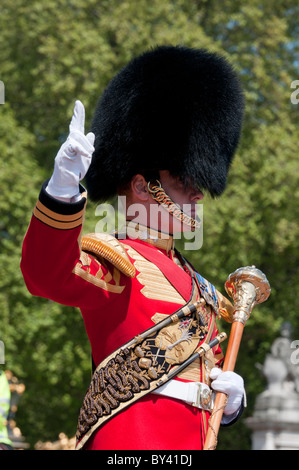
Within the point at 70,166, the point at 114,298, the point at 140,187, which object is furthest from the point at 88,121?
the point at 70,166

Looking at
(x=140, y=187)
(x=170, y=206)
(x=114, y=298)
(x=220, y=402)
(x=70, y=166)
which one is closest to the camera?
(x=70, y=166)

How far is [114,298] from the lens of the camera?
373cm

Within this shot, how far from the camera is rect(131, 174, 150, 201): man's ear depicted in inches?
162

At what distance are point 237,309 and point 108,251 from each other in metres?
0.76

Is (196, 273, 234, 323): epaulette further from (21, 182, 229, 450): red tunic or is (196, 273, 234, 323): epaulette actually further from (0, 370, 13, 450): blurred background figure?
(0, 370, 13, 450): blurred background figure

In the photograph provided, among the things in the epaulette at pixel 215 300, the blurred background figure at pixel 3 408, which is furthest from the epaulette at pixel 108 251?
the blurred background figure at pixel 3 408

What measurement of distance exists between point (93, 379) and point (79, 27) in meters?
14.2

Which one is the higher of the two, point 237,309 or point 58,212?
point 58,212

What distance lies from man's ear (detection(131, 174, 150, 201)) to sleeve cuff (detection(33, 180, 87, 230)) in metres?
0.87

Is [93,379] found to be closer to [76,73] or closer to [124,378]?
[124,378]

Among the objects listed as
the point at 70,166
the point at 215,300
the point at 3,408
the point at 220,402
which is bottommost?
the point at 3,408

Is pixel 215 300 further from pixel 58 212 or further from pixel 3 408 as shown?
pixel 3 408
